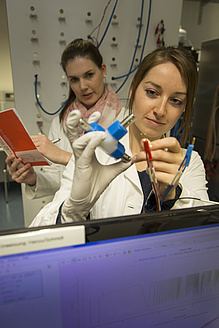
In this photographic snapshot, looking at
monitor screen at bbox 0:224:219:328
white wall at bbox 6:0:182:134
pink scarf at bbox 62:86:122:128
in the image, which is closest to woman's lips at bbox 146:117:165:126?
monitor screen at bbox 0:224:219:328

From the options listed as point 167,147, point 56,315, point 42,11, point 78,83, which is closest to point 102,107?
point 78,83

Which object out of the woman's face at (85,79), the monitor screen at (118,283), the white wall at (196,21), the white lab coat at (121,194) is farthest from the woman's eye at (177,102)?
the white wall at (196,21)

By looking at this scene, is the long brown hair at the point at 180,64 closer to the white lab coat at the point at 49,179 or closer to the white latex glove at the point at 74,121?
the white latex glove at the point at 74,121

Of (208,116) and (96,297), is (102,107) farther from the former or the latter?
(208,116)

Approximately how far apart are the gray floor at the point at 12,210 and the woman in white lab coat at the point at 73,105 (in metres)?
1.23

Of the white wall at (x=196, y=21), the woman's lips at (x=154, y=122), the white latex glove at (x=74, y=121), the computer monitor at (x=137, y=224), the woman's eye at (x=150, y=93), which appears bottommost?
the computer monitor at (x=137, y=224)

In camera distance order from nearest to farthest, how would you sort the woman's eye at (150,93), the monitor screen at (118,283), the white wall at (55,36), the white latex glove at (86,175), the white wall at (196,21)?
the monitor screen at (118,283)
the white latex glove at (86,175)
the woman's eye at (150,93)
the white wall at (55,36)
the white wall at (196,21)

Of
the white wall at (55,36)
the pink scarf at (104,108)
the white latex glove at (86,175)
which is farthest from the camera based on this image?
the white wall at (55,36)

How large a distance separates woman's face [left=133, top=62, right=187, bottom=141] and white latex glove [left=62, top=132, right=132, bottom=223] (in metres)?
0.40

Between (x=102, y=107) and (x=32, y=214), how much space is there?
109 cm

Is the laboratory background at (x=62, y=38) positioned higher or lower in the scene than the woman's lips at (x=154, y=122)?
higher

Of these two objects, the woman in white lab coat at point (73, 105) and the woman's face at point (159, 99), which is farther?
the woman in white lab coat at point (73, 105)

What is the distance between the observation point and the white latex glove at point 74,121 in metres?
0.44

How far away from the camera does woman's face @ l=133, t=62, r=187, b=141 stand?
0.83 meters
